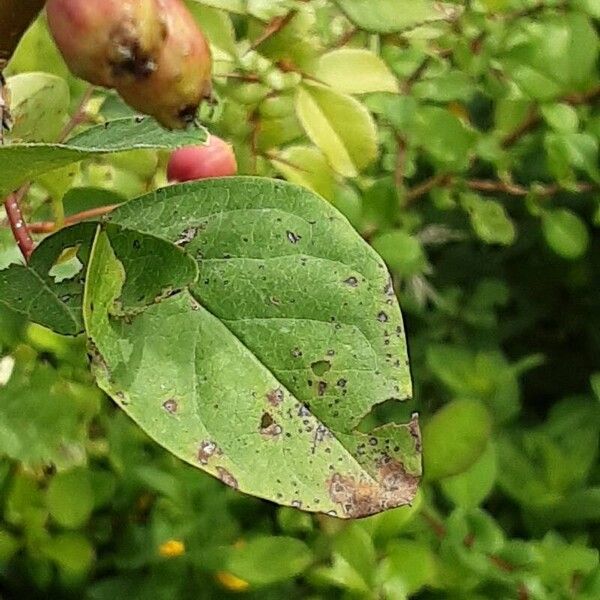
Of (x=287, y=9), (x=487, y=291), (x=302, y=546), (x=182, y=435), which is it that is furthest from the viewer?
(x=487, y=291)

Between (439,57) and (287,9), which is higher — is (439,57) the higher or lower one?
the lower one

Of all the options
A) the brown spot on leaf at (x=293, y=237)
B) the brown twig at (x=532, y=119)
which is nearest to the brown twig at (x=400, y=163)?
the brown twig at (x=532, y=119)

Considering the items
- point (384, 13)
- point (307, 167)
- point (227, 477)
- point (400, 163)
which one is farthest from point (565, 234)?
point (227, 477)

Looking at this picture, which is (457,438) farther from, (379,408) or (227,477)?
(227,477)

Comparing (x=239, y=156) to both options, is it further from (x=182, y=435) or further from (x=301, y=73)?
(x=182, y=435)

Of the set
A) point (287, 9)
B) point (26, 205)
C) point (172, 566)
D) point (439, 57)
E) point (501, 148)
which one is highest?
point (287, 9)

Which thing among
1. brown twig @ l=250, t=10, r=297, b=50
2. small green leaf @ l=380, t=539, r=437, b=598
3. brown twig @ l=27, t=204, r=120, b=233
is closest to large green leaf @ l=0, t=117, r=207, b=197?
brown twig @ l=27, t=204, r=120, b=233

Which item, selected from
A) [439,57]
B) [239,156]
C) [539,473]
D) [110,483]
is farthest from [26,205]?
[539,473]
